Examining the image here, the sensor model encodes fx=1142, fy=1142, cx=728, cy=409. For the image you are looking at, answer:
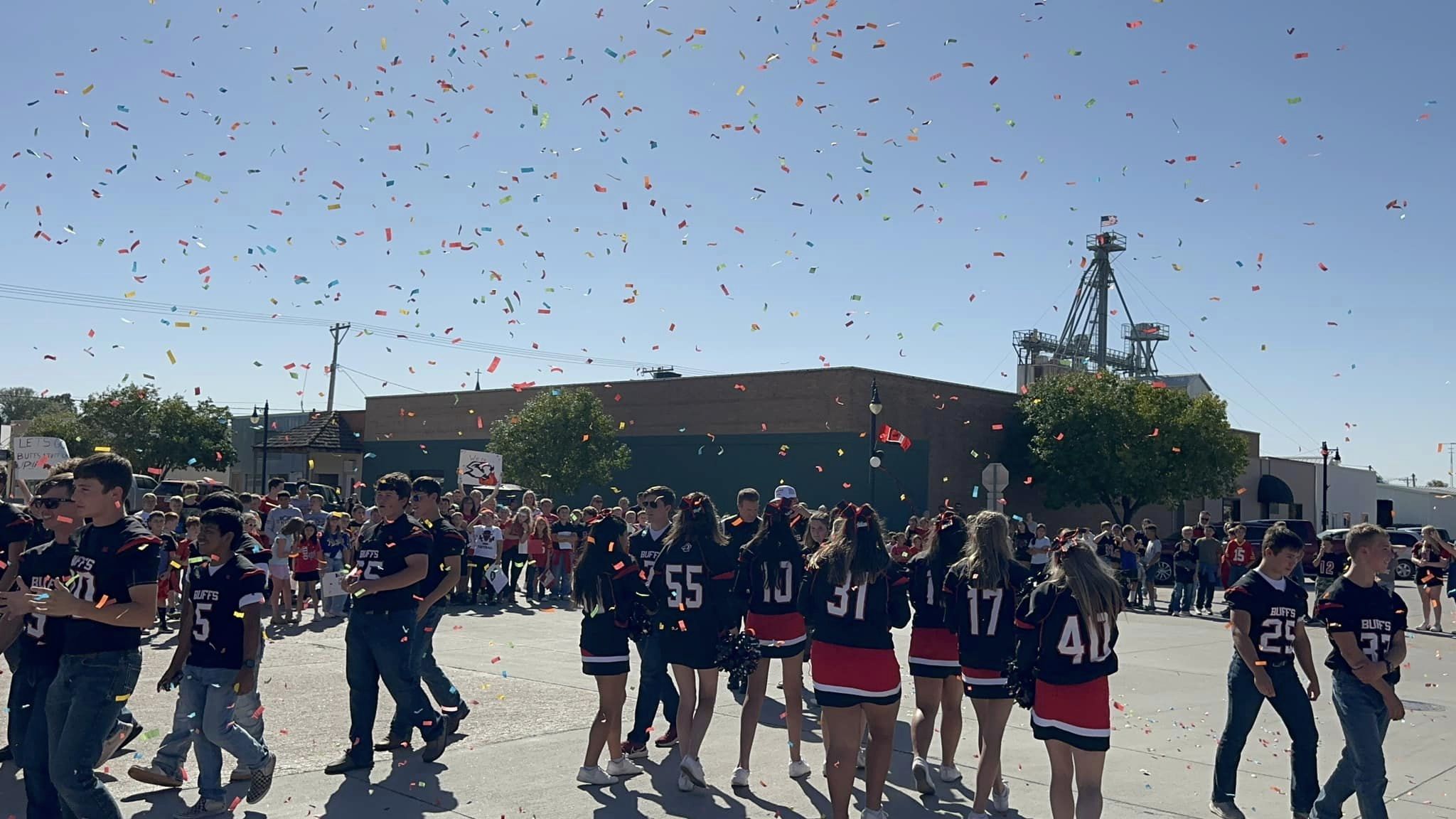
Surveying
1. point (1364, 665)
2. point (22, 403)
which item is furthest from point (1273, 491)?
point (22, 403)

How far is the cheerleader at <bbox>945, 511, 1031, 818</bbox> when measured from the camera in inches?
252

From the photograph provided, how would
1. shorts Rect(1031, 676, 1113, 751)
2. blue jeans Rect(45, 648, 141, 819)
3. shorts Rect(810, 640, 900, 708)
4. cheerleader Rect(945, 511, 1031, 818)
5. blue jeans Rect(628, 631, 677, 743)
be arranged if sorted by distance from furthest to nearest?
blue jeans Rect(628, 631, 677, 743), cheerleader Rect(945, 511, 1031, 818), shorts Rect(810, 640, 900, 708), shorts Rect(1031, 676, 1113, 751), blue jeans Rect(45, 648, 141, 819)

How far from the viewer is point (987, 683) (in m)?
6.53

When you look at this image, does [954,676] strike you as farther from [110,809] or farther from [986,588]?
[110,809]

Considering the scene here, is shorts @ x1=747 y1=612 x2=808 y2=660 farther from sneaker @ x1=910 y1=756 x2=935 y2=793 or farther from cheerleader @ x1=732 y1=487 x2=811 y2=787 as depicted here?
sneaker @ x1=910 y1=756 x2=935 y2=793

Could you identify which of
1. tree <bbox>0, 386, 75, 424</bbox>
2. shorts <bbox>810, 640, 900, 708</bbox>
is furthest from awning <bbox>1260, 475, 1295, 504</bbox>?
tree <bbox>0, 386, 75, 424</bbox>

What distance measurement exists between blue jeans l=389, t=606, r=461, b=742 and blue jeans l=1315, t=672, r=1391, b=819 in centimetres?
538

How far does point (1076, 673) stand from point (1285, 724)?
78.0 inches

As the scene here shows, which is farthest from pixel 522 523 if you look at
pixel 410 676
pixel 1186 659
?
pixel 410 676

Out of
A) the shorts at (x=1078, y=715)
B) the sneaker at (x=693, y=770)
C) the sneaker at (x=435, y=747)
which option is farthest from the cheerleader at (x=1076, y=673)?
the sneaker at (x=435, y=747)

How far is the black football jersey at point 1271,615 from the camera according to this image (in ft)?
20.8

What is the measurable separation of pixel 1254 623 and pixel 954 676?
1760mm

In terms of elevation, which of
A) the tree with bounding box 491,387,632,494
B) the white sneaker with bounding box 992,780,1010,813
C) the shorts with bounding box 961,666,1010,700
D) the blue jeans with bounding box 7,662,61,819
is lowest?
the white sneaker with bounding box 992,780,1010,813

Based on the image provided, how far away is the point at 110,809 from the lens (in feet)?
15.9
